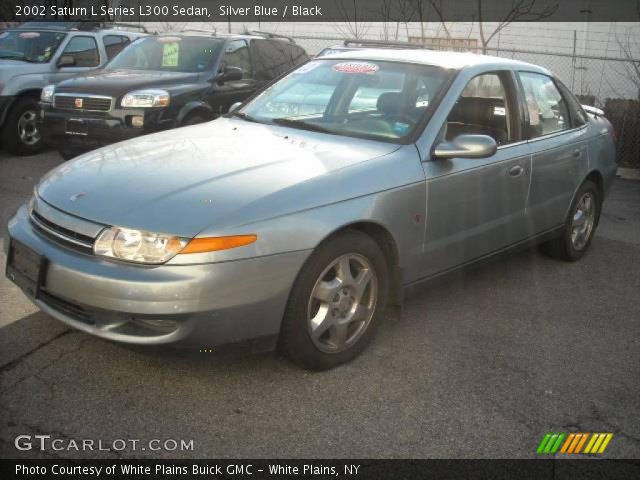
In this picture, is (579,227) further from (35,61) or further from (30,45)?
(30,45)

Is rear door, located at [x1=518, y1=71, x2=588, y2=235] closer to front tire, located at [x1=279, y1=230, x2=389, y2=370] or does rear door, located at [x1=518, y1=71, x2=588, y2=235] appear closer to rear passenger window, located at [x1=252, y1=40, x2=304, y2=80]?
front tire, located at [x1=279, y1=230, x2=389, y2=370]

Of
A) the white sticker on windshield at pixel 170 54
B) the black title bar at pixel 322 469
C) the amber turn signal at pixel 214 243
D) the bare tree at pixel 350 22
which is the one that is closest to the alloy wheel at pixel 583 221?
the black title bar at pixel 322 469

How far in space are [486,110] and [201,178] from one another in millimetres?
2340

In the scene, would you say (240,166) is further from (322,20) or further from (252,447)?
(322,20)

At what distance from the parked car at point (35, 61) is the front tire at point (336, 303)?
22.9ft

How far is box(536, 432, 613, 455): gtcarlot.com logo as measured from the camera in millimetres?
3013

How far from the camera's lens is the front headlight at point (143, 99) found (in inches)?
302

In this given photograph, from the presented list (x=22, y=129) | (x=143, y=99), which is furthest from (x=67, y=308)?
(x=22, y=129)

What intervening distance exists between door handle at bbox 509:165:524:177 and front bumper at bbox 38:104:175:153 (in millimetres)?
4427

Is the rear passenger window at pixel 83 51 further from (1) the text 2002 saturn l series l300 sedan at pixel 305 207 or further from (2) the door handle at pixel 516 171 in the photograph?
(2) the door handle at pixel 516 171

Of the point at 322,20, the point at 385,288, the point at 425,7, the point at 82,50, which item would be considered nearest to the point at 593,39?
the point at 425,7

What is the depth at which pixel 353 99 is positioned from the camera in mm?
4496

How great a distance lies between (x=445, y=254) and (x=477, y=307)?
67 centimetres

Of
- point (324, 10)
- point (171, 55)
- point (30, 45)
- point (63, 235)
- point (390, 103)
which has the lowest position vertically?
point (63, 235)
